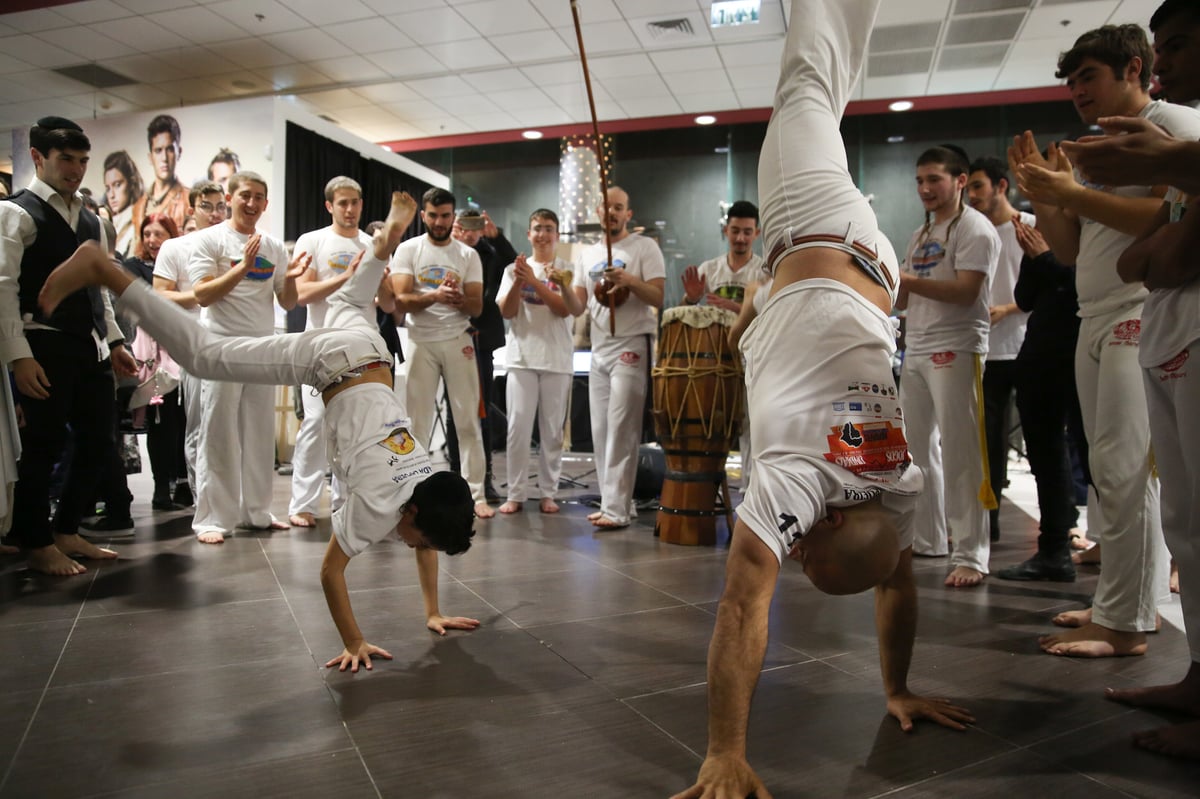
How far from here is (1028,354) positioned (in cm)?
325

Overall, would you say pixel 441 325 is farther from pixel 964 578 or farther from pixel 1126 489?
pixel 1126 489

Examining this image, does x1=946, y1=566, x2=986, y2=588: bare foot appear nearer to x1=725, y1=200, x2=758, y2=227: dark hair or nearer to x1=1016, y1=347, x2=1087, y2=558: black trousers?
x1=1016, y1=347, x2=1087, y2=558: black trousers

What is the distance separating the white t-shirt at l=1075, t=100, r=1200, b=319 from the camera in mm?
2236

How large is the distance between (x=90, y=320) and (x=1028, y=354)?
383 centimetres

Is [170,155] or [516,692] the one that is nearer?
[516,692]

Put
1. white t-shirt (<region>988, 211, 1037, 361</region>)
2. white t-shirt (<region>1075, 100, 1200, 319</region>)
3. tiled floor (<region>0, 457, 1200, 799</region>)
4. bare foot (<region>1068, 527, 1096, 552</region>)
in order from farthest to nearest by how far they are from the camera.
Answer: white t-shirt (<region>988, 211, 1037, 361</region>) < bare foot (<region>1068, 527, 1096, 552</region>) < white t-shirt (<region>1075, 100, 1200, 319</region>) < tiled floor (<region>0, 457, 1200, 799</region>)

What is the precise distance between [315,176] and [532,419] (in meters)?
4.85

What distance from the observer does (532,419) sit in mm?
4781

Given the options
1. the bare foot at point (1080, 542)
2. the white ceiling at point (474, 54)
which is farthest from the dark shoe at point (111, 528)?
the white ceiling at point (474, 54)

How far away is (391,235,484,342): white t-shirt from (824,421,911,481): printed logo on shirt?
10.9 ft

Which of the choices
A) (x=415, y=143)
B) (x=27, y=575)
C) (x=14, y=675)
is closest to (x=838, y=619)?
(x=14, y=675)

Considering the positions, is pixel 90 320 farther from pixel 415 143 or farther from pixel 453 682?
pixel 415 143

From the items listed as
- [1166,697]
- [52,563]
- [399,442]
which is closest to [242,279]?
[52,563]

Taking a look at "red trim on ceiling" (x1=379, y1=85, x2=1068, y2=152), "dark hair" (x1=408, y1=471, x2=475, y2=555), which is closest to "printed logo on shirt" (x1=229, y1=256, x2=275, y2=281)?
"dark hair" (x1=408, y1=471, x2=475, y2=555)
